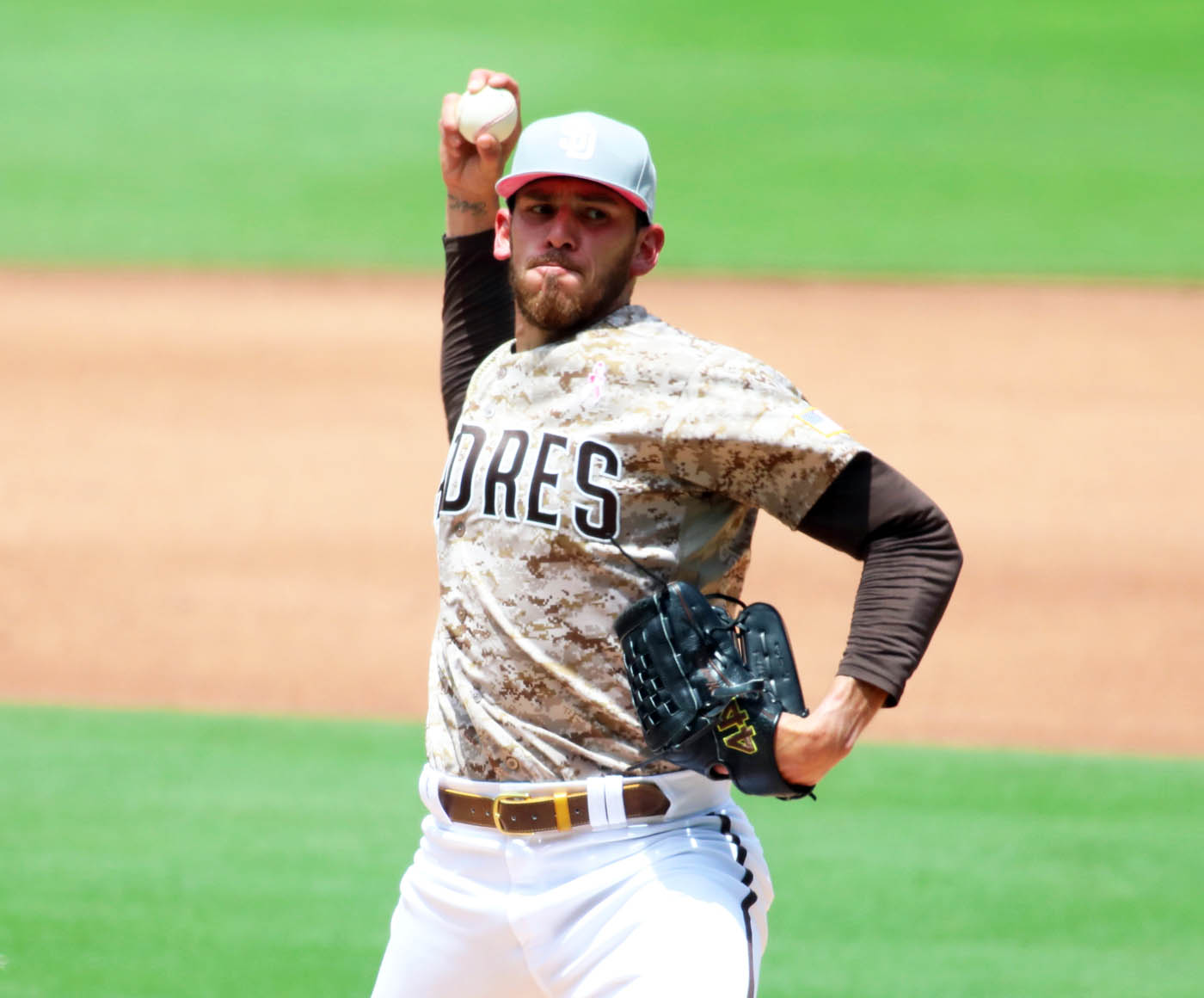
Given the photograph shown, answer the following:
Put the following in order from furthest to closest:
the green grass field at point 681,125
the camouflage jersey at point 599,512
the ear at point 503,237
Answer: the green grass field at point 681,125 → the ear at point 503,237 → the camouflage jersey at point 599,512

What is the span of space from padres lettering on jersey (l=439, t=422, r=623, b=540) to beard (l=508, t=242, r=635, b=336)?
225mm

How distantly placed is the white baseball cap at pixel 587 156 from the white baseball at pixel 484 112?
561 mm

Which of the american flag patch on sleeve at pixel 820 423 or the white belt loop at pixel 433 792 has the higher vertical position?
the american flag patch on sleeve at pixel 820 423

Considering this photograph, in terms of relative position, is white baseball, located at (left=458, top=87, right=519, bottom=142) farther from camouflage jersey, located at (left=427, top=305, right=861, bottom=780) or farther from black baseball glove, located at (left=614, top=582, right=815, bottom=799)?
black baseball glove, located at (left=614, top=582, right=815, bottom=799)

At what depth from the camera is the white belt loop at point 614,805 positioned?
9.82ft

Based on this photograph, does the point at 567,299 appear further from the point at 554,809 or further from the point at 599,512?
the point at 554,809

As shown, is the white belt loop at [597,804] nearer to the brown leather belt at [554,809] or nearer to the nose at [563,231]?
the brown leather belt at [554,809]

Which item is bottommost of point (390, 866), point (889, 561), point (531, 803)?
point (390, 866)

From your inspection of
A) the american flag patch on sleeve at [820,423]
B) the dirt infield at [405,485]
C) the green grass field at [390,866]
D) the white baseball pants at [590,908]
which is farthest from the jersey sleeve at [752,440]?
the dirt infield at [405,485]

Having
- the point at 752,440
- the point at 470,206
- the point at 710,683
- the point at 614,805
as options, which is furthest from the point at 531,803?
the point at 470,206

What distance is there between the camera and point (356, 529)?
10812mm

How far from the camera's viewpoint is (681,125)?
19.5 m

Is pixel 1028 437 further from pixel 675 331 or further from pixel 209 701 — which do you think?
pixel 675 331

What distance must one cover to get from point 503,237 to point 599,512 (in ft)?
2.27
